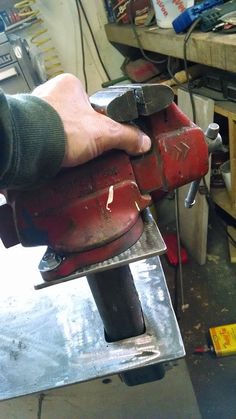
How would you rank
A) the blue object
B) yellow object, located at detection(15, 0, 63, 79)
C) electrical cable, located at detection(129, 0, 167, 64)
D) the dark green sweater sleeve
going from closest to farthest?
the dark green sweater sleeve → the blue object → electrical cable, located at detection(129, 0, 167, 64) → yellow object, located at detection(15, 0, 63, 79)

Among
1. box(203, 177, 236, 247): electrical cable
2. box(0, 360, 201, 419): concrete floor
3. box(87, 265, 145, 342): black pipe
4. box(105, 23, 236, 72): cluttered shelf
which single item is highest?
box(105, 23, 236, 72): cluttered shelf

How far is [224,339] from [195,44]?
3.24 feet

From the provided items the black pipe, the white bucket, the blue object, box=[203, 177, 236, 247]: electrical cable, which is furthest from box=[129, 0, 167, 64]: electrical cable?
the black pipe

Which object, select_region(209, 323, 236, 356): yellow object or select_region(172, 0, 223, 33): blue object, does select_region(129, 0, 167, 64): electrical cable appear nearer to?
select_region(172, 0, 223, 33): blue object

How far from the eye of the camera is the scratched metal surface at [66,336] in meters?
0.61

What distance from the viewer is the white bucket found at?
111 cm

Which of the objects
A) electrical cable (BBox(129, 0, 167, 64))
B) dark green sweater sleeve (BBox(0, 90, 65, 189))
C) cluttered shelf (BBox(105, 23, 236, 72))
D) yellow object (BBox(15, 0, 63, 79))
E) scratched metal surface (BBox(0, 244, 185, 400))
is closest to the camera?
dark green sweater sleeve (BBox(0, 90, 65, 189))

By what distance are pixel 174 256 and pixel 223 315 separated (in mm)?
354

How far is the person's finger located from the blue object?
0.74 metres

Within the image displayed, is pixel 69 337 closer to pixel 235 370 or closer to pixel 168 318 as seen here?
pixel 168 318

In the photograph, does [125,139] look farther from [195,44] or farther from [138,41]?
[138,41]

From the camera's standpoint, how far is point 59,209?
0.48 metres

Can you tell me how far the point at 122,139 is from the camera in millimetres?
453

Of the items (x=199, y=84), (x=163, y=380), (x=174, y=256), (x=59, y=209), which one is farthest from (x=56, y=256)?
(x=174, y=256)
